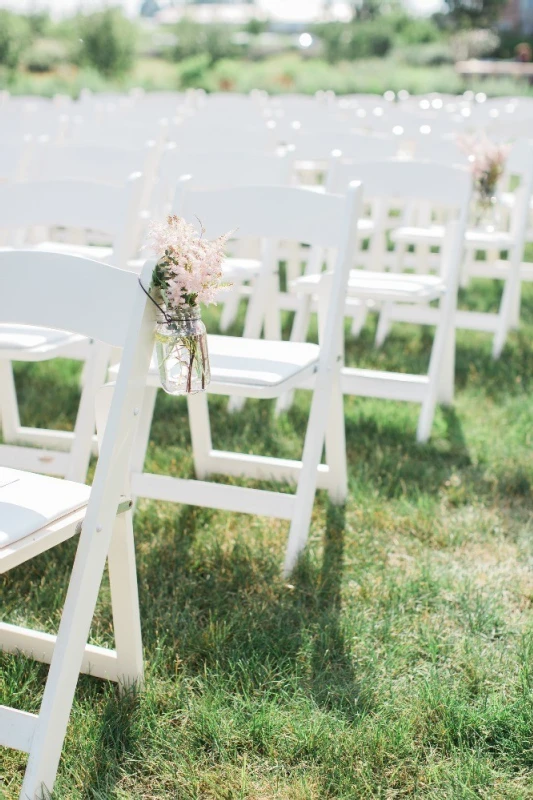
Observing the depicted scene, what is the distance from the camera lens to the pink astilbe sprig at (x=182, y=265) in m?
1.96

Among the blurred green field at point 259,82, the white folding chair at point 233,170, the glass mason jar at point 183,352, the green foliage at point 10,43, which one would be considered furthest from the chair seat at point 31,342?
the green foliage at point 10,43

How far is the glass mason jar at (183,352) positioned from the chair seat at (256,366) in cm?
46

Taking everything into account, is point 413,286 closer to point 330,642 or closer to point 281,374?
point 281,374

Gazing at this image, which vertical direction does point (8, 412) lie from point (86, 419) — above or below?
below

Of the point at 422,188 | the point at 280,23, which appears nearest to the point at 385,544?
the point at 422,188

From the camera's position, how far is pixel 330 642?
2.62 meters

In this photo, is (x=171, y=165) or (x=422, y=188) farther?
(x=171, y=165)

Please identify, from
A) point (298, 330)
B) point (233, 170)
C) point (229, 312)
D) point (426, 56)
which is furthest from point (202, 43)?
point (298, 330)

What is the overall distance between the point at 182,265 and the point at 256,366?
3.22 ft

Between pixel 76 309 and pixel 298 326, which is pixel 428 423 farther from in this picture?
pixel 76 309

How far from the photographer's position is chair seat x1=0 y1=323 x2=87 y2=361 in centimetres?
304

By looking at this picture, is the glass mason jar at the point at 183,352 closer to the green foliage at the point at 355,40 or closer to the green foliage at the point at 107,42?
the green foliage at the point at 107,42

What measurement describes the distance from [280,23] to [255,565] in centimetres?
7747

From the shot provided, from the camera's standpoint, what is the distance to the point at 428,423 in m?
4.12
